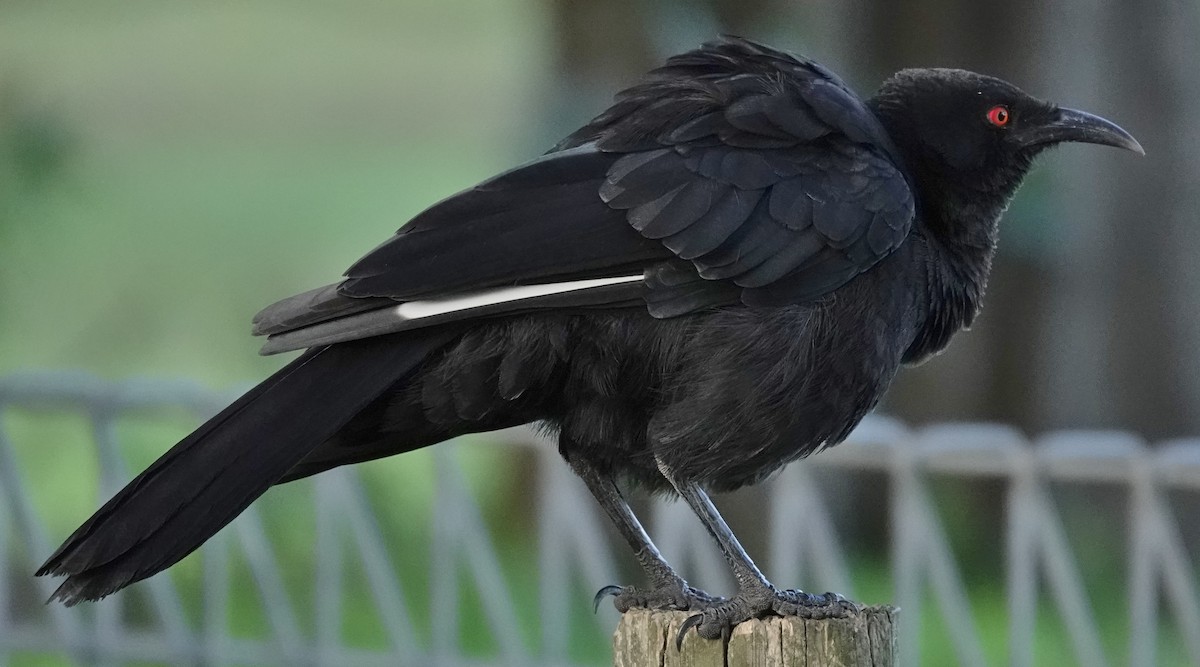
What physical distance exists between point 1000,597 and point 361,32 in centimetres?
1118

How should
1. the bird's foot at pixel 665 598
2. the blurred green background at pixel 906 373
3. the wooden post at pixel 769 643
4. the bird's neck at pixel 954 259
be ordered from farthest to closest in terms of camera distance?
the blurred green background at pixel 906 373
the bird's neck at pixel 954 259
the bird's foot at pixel 665 598
the wooden post at pixel 769 643

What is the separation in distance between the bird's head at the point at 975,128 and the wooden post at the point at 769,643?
1.50 meters

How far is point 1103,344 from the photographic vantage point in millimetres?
10781

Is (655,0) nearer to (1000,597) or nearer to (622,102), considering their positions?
(1000,597)

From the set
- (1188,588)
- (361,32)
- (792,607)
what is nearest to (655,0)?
(1188,588)

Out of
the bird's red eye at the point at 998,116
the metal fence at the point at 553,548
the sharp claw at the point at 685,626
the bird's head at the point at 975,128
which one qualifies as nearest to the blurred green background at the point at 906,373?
the metal fence at the point at 553,548

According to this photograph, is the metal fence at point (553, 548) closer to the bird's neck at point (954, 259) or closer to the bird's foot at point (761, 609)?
the bird's neck at point (954, 259)

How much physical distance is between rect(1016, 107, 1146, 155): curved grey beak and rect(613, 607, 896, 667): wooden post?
1.69 meters

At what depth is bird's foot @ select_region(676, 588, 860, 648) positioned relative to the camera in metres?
3.82

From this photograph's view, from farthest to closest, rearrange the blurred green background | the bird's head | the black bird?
the blurred green background → the bird's head → the black bird

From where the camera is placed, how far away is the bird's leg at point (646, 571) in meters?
4.22

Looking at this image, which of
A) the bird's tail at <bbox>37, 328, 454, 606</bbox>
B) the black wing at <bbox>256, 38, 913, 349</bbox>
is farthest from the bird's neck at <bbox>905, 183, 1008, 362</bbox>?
the bird's tail at <bbox>37, 328, 454, 606</bbox>

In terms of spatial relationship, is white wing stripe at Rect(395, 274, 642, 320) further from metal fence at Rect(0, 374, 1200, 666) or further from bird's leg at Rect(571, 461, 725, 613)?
metal fence at Rect(0, 374, 1200, 666)

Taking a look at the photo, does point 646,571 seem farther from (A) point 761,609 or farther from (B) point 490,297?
(B) point 490,297
